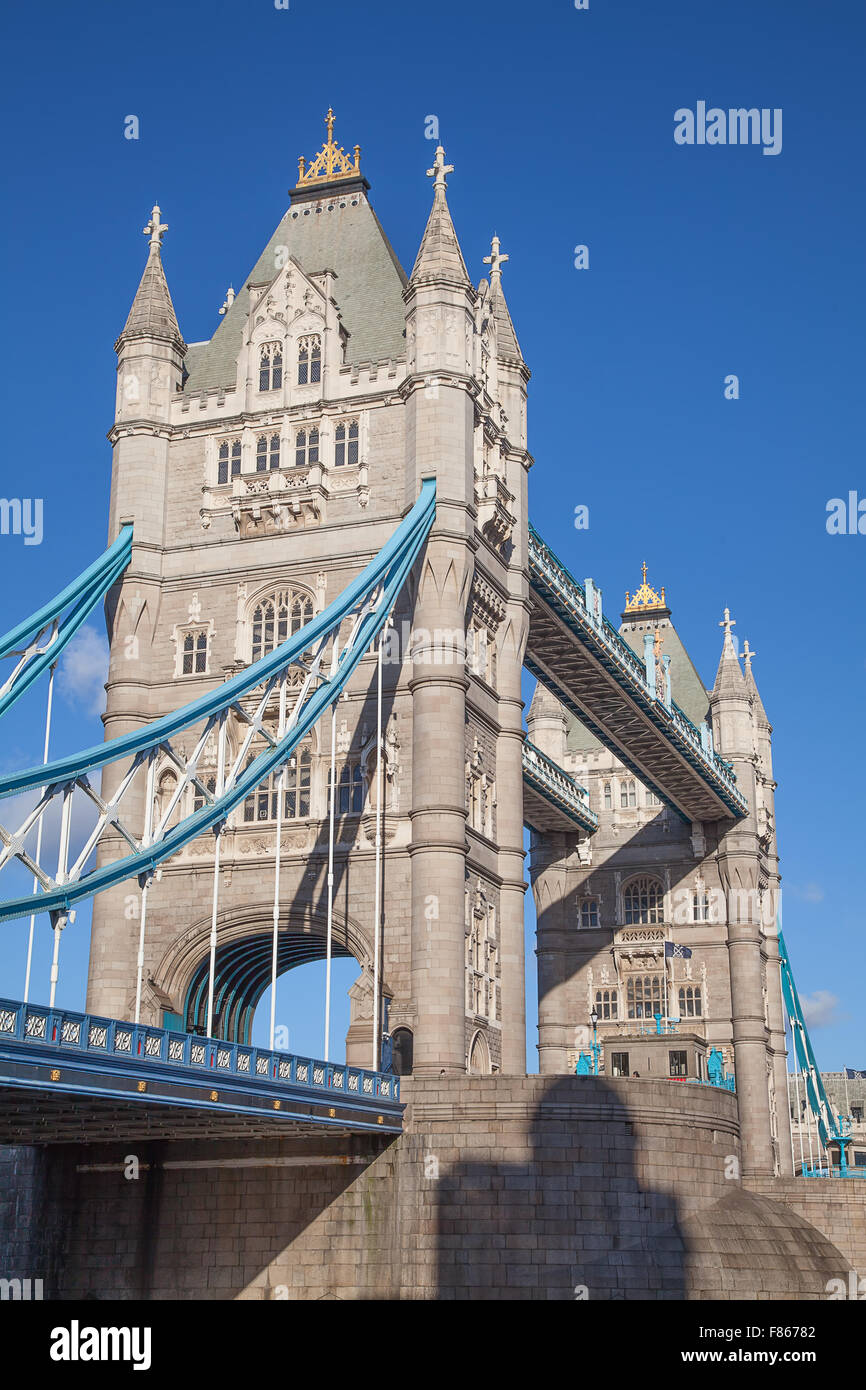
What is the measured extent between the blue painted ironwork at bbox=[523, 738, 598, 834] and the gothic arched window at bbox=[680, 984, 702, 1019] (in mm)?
7828

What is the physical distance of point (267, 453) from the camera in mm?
43750

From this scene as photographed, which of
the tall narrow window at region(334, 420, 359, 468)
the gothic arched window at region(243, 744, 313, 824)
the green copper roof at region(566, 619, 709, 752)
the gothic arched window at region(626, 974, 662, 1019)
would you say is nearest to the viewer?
the gothic arched window at region(243, 744, 313, 824)

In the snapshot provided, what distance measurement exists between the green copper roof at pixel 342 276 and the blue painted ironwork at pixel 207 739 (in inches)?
237

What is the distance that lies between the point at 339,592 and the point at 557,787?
2488cm

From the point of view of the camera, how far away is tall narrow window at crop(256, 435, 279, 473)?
143 ft

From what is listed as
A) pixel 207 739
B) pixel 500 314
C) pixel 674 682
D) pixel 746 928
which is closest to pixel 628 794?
pixel 674 682

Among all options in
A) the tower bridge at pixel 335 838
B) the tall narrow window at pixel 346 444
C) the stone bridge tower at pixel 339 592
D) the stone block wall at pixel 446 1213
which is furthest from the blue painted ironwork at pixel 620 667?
the stone block wall at pixel 446 1213

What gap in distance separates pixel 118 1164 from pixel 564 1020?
38.2 meters

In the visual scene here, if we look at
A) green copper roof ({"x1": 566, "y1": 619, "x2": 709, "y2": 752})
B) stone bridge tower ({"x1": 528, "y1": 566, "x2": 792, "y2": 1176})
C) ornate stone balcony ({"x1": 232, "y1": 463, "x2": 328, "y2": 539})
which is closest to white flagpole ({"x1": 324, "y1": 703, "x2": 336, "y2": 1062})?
ornate stone balcony ({"x1": 232, "y1": 463, "x2": 328, "y2": 539})

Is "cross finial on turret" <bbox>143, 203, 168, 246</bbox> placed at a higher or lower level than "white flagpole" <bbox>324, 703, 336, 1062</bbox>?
higher

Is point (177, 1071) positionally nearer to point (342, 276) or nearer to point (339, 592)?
point (339, 592)

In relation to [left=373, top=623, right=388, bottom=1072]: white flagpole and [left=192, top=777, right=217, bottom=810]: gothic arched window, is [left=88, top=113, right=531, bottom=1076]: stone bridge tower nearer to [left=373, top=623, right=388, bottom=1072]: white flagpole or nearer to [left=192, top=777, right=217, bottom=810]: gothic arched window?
[left=373, top=623, right=388, bottom=1072]: white flagpole

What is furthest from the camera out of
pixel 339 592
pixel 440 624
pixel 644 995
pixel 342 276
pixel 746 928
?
pixel 644 995
